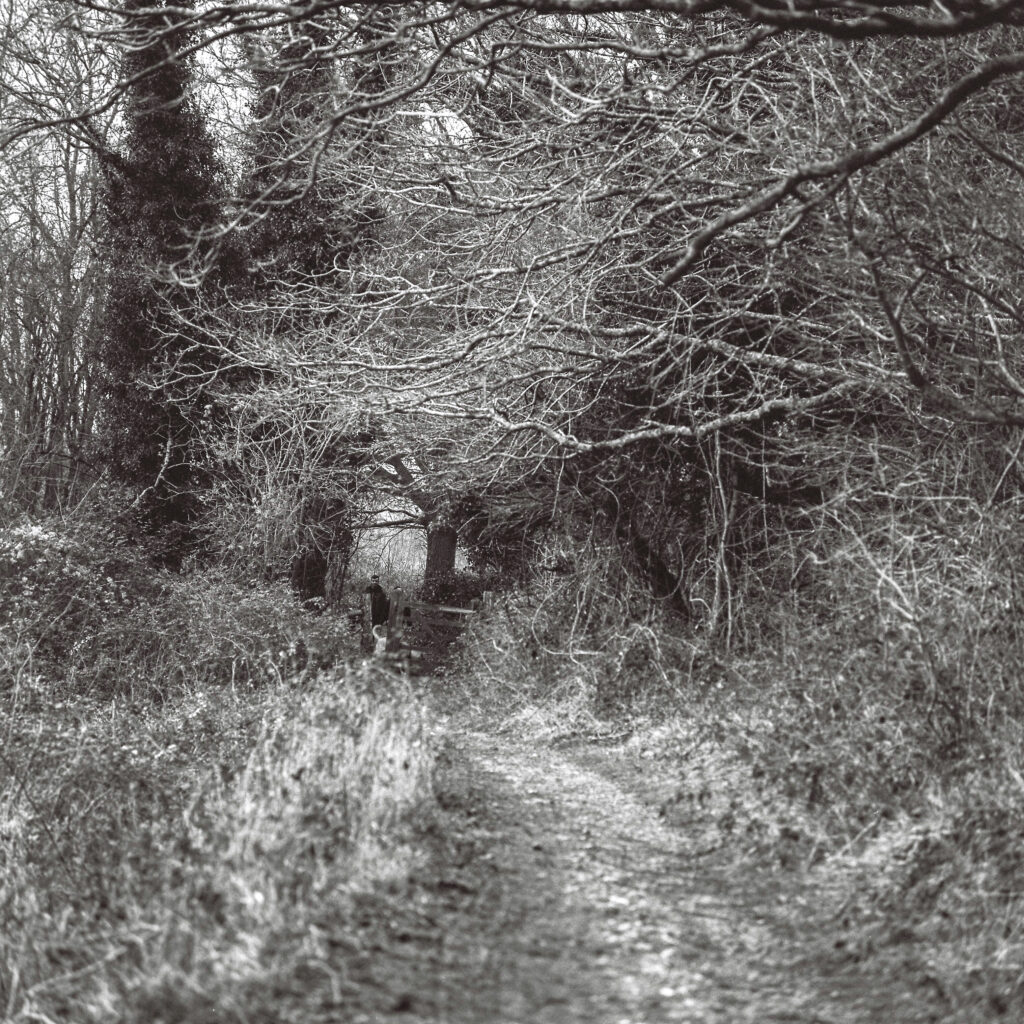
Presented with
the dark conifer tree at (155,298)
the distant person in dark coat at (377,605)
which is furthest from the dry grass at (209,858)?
the dark conifer tree at (155,298)

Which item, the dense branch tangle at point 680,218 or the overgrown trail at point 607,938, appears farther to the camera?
the dense branch tangle at point 680,218

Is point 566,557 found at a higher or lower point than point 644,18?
lower

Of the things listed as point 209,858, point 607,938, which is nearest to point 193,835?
point 209,858

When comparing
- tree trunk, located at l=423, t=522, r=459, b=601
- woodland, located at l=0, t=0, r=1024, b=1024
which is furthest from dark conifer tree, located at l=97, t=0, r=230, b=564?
tree trunk, located at l=423, t=522, r=459, b=601

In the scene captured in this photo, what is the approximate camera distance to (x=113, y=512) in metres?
16.5

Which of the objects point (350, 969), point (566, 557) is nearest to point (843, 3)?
point (350, 969)

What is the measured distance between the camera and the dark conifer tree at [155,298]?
59.7 ft

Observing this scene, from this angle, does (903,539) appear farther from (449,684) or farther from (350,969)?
(449,684)

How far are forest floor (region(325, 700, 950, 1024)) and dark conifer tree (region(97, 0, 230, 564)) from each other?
12.5m

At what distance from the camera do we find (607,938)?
16.3 ft

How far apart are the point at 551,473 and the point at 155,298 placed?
8.35m

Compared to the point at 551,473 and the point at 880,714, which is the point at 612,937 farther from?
the point at 551,473

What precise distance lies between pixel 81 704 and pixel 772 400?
757cm

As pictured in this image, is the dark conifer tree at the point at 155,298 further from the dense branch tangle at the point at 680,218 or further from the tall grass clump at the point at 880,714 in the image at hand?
the tall grass clump at the point at 880,714
